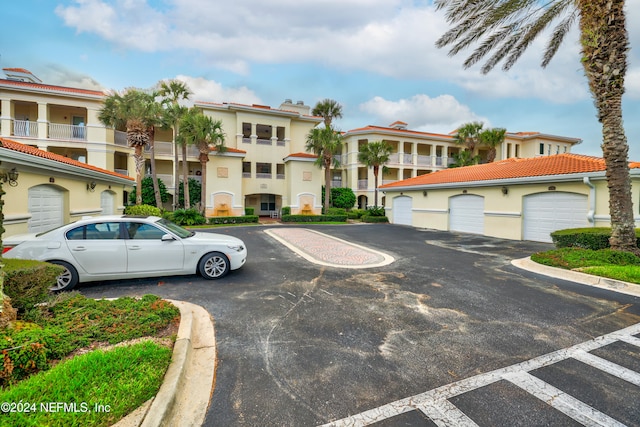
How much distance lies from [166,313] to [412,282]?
16.5 feet

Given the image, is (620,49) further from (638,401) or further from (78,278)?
(78,278)

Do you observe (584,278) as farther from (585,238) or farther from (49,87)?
(49,87)

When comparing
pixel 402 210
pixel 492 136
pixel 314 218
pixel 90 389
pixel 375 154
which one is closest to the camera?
pixel 90 389

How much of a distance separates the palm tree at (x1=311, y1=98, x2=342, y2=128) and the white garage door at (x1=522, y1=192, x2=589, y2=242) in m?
21.9

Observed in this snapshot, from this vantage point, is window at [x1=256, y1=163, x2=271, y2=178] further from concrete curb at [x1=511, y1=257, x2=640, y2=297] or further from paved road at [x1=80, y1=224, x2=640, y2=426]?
concrete curb at [x1=511, y1=257, x2=640, y2=297]

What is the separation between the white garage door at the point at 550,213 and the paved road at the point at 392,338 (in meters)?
7.19

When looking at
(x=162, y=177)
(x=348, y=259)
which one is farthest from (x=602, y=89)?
(x=162, y=177)

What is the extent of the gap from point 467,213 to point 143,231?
16307mm

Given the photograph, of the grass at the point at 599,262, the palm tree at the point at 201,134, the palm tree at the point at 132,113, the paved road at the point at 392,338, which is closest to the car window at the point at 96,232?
the paved road at the point at 392,338

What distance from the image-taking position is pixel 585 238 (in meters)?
8.85

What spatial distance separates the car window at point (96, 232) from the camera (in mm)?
5684

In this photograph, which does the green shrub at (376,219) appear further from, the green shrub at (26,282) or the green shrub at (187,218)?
the green shrub at (26,282)

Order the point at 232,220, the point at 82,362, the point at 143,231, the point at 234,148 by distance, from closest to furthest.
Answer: the point at 82,362 → the point at 143,231 → the point at 232,220 → the point at 234,148

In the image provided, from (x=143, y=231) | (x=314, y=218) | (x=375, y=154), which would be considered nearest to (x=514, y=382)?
(x=143, y=231)
